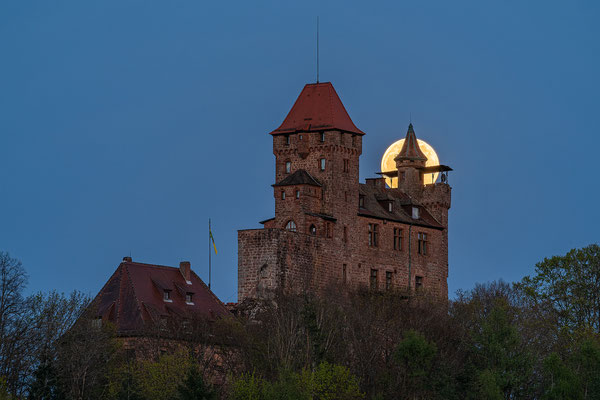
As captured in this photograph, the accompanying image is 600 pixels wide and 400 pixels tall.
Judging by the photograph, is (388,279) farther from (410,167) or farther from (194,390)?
(194,390)

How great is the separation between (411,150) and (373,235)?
13471mm

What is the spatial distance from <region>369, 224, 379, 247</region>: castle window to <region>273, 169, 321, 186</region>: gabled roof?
19.3 feet

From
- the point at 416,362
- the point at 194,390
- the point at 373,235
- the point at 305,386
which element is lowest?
the point at 194,390

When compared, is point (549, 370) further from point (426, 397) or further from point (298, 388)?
point (298, 388)

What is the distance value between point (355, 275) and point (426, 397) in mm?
25976

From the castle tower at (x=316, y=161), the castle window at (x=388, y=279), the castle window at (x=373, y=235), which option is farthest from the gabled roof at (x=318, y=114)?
the castle window at (x=388, y=279)

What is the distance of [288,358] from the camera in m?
91.8

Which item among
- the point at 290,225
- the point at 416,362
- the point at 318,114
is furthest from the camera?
the point at 318,114

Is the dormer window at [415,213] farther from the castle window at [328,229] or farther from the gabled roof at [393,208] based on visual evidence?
the castle window at [328,229]

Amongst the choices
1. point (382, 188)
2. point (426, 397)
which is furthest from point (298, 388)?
point (382, 188)

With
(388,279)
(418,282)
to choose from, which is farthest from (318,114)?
(418,282)

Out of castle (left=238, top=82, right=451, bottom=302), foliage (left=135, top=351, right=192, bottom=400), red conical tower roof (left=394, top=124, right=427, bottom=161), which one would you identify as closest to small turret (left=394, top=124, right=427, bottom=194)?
red conical tower roof (left=394, top=124, right=427, bottom=161)

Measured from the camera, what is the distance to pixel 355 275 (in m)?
118

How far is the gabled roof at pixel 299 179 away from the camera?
380ft
